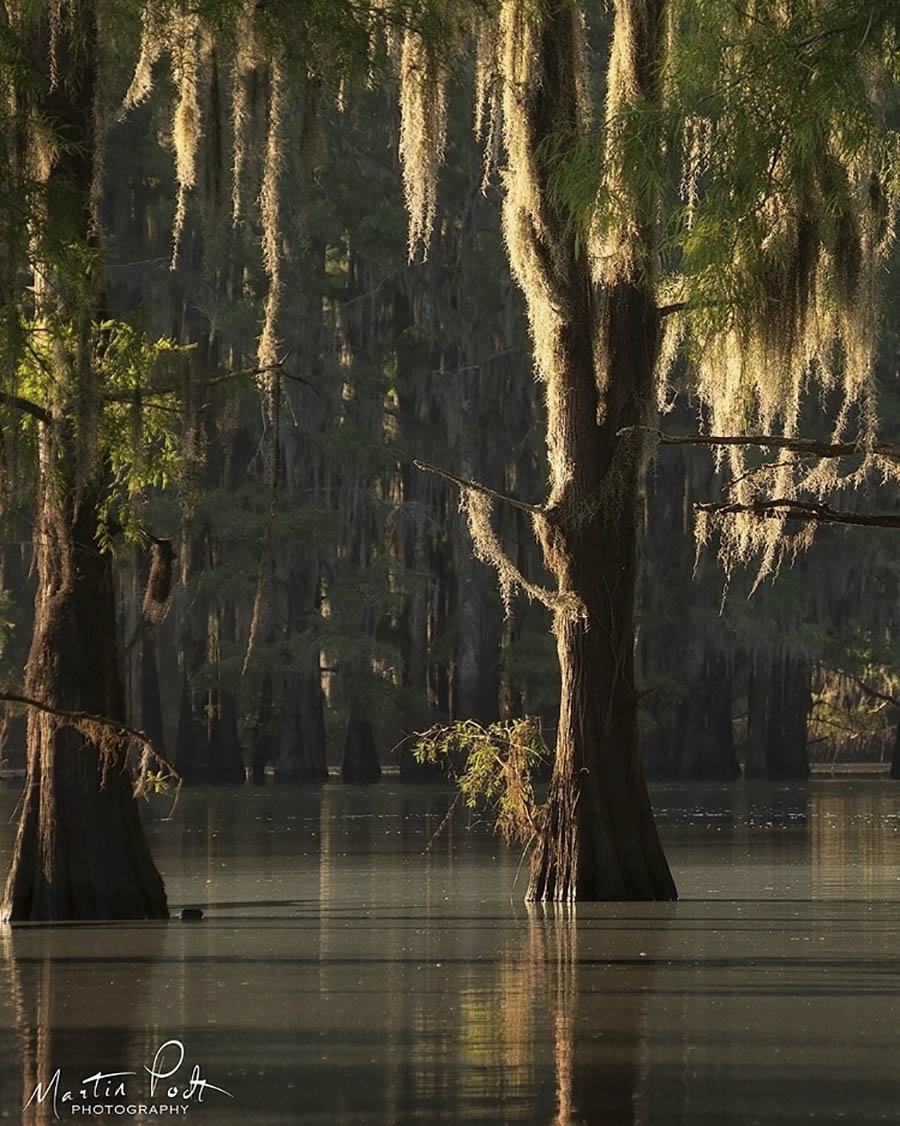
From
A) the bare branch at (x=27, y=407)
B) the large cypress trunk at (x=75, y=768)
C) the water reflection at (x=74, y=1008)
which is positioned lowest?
the water reflection at (x=74, y=1008)

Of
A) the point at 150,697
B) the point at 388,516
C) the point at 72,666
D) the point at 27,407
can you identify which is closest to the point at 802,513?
the point at 27,407

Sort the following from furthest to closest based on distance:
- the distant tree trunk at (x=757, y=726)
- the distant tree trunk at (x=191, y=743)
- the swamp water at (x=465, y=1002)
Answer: the distant tree trunk at (x=757, y=726), the distant tree trunk at (x=191, y=743), the swamp water at (x=465, y=1002)

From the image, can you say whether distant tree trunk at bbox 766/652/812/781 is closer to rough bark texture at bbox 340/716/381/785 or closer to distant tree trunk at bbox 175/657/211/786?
rough bark texture at bbox 340/716/381/785

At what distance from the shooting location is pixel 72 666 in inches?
666

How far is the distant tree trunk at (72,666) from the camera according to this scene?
16078 millimetres

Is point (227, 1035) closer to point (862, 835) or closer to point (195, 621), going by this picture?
point (862, 835)

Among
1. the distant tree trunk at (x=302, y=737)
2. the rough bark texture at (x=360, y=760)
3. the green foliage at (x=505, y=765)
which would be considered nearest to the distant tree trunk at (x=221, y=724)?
the distant tree trunk at (x=302, y=737)

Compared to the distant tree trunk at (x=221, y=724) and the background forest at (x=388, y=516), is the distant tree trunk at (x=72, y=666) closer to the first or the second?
the background forest at (x=388, y=516)

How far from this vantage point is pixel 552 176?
17.3m

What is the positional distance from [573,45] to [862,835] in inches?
496

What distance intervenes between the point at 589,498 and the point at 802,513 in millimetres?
3843

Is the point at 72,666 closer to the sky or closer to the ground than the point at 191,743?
closer to the sky

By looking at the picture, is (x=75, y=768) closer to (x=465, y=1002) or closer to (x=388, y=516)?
(x=465, y=1002)

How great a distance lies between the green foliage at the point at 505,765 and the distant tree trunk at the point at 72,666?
111 inches
